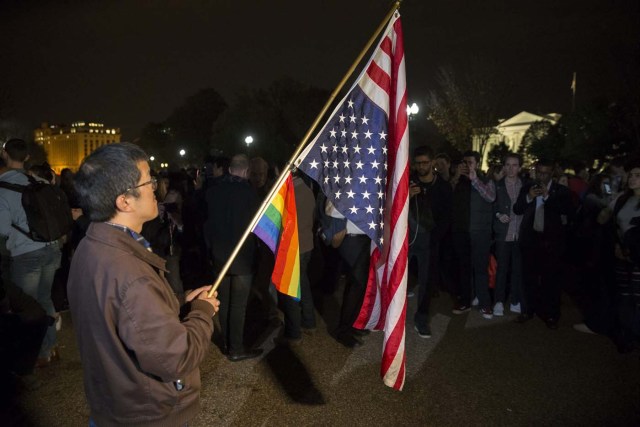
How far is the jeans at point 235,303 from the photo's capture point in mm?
5145

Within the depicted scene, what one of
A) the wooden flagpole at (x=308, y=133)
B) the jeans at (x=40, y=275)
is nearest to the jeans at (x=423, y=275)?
the wooden flagpole at (x=308, y=133)

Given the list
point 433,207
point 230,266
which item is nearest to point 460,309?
point 433,207

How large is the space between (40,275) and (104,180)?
3.62 meters

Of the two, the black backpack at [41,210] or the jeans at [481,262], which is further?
the jeans at [481,262]

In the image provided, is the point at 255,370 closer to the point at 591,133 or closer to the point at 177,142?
the point at 591,133

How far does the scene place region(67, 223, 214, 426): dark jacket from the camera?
6.14 ft

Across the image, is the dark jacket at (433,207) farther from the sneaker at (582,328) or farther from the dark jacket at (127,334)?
the dark jacket at (127,334)

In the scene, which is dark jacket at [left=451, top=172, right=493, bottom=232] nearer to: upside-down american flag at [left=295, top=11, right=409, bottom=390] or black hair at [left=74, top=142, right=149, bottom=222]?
upside-down american flag at [left=295, top=11, right=409, bottom=390]

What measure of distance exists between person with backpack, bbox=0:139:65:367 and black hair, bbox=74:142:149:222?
316 centimetres

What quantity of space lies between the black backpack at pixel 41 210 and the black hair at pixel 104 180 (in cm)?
311

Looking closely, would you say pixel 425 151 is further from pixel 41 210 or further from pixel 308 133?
pixel 41 210

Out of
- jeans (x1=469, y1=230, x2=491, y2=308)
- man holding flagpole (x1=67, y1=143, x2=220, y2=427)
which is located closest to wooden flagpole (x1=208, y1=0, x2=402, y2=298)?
man holding flagpole (x1=67, y1=143, x2=220, y2=427)

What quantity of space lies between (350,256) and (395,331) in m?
2.29

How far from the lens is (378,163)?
3.41m
